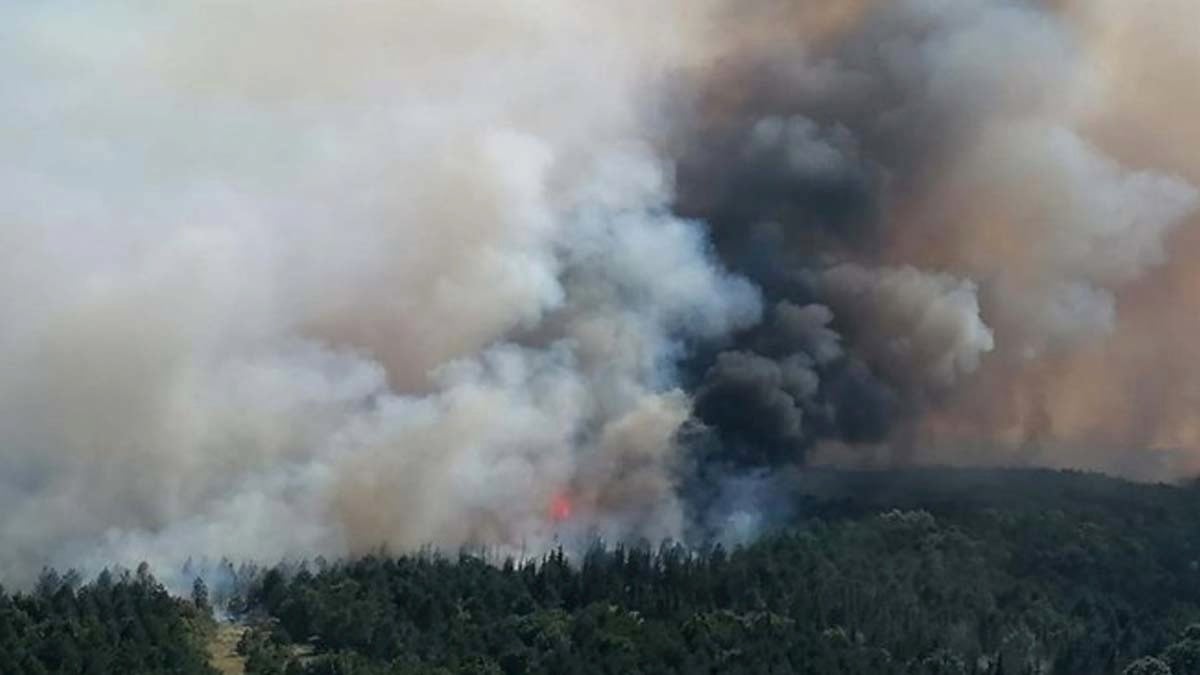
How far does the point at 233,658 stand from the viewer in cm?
19575

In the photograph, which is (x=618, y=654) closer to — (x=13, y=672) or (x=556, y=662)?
(x=556, y=662)

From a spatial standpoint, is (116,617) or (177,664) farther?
(116,617)

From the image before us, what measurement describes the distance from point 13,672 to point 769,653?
8263cm

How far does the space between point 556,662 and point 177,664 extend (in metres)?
40.6

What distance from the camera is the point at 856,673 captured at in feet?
652

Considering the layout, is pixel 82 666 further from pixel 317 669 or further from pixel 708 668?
pixel 708 668

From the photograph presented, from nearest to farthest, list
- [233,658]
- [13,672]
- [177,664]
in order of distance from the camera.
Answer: [13,672] → [177,664] → [233,658]

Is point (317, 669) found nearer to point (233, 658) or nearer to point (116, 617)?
point (233, 658)

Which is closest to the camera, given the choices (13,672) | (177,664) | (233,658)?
(13,672)

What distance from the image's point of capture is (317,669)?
18412 cm

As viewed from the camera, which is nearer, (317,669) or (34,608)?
(317,669)

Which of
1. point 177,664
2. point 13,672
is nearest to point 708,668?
point 177,664

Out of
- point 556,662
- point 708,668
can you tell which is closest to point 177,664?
point 556,662

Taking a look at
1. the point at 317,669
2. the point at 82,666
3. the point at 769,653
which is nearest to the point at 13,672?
the point at 82,666
